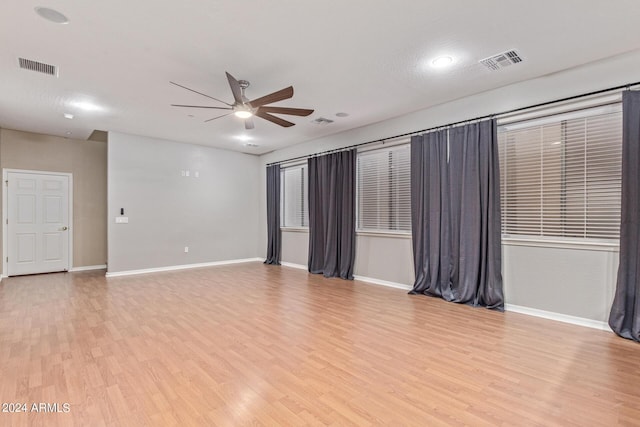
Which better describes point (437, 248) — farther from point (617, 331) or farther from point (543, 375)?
point (543, 375)

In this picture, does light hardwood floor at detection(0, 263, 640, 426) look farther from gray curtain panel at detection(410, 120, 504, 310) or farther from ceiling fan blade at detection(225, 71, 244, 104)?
ceiling fan blade at detection(225, 71, 244, 104)

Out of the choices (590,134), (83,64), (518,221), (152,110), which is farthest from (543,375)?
(152,110)

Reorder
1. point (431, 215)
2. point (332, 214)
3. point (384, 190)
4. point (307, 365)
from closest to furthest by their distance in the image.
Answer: point (307, 365)
point (431, 215)
point (384, 190)
point (332, 214)

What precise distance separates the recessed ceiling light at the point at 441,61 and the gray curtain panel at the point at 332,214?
8.74 ft

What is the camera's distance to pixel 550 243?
378cm

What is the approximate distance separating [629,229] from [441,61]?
2.57 m

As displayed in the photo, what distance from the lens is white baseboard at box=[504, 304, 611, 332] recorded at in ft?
11.2

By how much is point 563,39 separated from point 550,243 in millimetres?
2211

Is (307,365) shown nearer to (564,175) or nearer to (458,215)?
(458,215)

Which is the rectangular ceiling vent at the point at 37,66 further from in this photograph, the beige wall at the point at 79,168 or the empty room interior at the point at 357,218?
the beige wall at the point at 79,168

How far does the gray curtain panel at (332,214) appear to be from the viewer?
20.1ft

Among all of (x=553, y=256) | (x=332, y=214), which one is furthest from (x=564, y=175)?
(x=332, y=214)

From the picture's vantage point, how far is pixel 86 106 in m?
4.86

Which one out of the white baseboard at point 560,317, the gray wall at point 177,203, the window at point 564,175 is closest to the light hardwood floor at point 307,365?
the white baseboard at point 560,317
